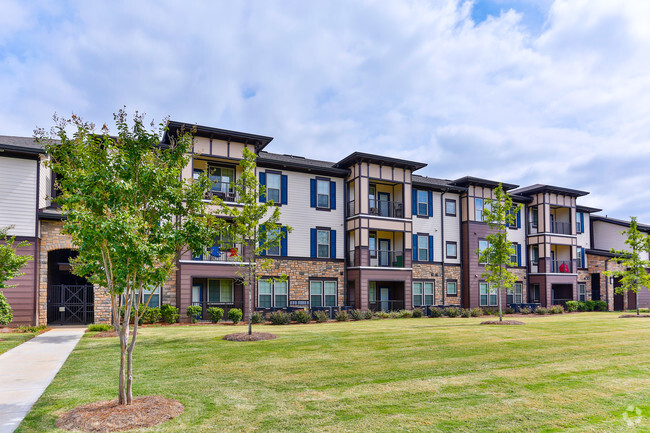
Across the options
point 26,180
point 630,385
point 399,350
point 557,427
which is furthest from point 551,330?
point 26,180

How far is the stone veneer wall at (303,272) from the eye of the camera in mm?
27156

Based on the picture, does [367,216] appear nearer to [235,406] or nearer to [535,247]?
[535,247]

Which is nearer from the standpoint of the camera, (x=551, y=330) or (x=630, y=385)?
(x=630, y=385)

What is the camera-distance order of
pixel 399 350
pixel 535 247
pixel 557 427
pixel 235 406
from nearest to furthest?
pixel 557 427 < pixel 235 406 < pixel 399 350 < pixel 535 247

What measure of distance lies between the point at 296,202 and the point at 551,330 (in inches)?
594

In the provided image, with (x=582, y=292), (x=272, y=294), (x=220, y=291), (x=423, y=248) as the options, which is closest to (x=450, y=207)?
(x=423, y=248)

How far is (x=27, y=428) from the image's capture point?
22.1 feet

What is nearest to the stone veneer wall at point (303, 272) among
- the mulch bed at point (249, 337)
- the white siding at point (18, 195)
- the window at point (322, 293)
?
the window at point (322, 293)

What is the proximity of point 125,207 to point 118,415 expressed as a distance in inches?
127

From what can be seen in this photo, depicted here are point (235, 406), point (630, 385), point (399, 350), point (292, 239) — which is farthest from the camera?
point (292, 239)

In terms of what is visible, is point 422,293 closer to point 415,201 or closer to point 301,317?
point 415,201

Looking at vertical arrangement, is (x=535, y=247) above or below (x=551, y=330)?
above

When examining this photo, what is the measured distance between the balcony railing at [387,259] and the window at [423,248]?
7.79 ft

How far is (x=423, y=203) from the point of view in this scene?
108ft
